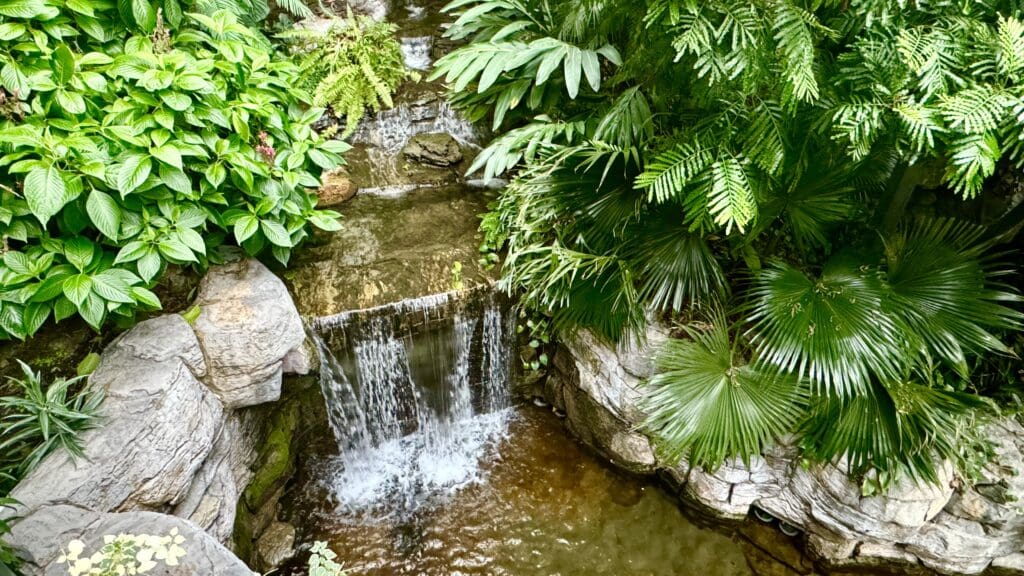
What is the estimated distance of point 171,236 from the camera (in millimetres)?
2588

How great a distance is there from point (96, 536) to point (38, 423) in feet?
2.39

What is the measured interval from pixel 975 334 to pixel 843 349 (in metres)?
0.67

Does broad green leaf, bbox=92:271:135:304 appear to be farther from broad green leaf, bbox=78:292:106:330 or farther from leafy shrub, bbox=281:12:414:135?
leafy shrub, bbox=281:12:414:135

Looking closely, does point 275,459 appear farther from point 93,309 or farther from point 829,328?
point 829,328

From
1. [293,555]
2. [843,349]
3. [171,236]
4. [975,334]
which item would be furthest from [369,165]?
[975,334]

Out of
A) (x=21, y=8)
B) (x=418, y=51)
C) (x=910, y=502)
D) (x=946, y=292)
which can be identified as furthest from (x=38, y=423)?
(x=418, y=51)

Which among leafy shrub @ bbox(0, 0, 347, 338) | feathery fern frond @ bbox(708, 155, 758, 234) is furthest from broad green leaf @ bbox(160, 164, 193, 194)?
feathery fern frond @ bbox(708, 155, 758, 234)

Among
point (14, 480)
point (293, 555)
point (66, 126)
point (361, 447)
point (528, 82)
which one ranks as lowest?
point (293, 555)

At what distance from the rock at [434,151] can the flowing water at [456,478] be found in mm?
1769

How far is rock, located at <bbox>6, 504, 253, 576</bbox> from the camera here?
186 centimetres

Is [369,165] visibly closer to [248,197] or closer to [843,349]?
[248,197]

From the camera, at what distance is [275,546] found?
3375mm

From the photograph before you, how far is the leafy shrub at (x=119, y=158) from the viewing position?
232 cm

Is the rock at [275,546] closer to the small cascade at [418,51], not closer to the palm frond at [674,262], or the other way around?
the palm frond at [674,262]
